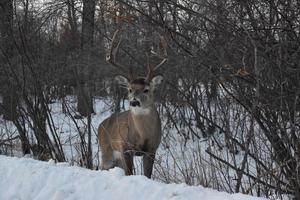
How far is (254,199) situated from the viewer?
4652 millimetres

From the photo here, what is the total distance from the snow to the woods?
1.22m

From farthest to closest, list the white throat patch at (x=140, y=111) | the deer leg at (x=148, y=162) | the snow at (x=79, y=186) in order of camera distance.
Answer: the white throat patch at (x=140, y=111), the deer leg at (x=148, y=162), the snow at (x=79, y=186)

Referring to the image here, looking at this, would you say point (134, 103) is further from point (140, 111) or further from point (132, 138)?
point (132, 138)

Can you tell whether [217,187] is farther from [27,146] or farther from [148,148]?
A: [27,146]

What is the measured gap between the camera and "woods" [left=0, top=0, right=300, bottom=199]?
6.79 m

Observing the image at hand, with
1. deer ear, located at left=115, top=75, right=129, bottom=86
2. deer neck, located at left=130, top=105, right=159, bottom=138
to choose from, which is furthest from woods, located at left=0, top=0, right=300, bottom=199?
deer neck, located at left=130, top=105, right=159, bottom=138

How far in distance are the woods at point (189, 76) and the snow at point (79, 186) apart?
1.22 m

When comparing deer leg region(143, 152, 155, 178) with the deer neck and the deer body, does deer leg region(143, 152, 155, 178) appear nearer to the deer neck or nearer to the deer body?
the deer body

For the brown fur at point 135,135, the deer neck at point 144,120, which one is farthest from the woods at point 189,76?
the deer neck at point 144,120

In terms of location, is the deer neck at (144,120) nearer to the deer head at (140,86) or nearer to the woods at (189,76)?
the deer head at (140,86)

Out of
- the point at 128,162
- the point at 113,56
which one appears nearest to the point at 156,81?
the point at 113,56

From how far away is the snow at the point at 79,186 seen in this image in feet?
16.8

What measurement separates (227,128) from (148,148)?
1809 millimetres

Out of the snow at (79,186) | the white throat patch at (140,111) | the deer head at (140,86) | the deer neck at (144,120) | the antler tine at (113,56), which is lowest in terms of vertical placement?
the snow at (79,186)
